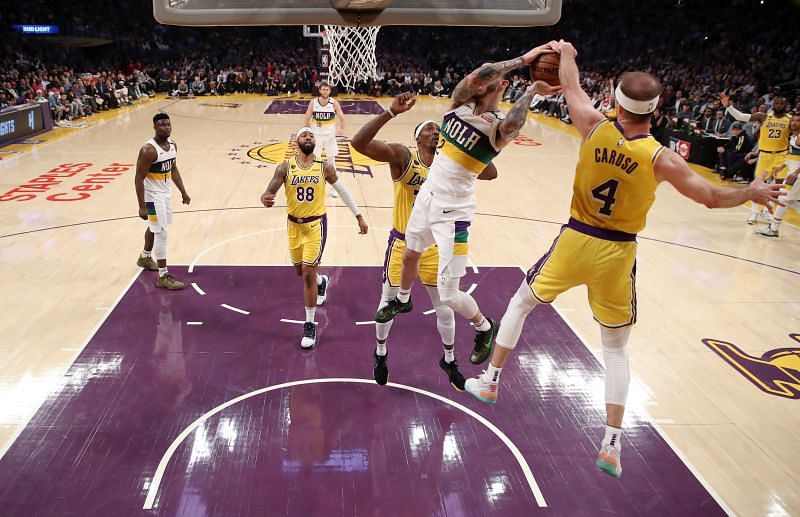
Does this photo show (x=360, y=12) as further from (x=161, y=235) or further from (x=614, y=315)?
(x=161, y=235)

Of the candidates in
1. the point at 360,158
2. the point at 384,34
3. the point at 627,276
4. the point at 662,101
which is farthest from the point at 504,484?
the point at 384,34

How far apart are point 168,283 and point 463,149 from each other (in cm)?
470

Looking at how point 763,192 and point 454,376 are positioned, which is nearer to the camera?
point 763,192

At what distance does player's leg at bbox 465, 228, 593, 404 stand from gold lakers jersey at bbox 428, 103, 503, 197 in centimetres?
73

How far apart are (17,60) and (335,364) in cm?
2373

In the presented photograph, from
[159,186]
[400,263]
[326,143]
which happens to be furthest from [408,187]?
[326,143]

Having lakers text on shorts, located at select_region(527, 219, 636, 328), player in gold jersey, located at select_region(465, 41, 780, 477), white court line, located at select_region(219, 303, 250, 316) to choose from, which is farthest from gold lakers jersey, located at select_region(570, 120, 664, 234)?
white court line, located at select_region(219, 303, 250, 316)

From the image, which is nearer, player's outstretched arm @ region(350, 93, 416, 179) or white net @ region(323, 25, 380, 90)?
player's outstretched arm @ region(350, 93, 416, 179)

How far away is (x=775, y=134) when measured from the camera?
10586 mm

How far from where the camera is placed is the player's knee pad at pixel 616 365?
13.1 ft

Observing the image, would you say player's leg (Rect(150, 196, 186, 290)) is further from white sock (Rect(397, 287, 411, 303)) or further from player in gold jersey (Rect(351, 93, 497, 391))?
white sock (Rect(397, 287, 411, 303))

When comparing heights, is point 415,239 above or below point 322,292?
above

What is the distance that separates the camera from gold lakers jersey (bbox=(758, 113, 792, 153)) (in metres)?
10.5

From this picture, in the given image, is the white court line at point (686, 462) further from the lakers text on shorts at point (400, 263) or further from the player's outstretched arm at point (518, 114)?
the player's outstretched arm at point (518, 114)
